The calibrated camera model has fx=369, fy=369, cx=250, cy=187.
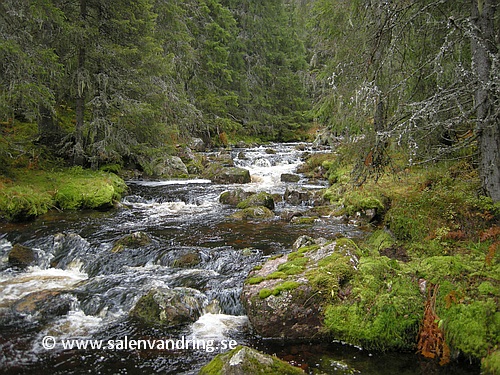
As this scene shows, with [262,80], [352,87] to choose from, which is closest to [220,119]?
[262,80]

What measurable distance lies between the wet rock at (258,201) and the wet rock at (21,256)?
6657mm

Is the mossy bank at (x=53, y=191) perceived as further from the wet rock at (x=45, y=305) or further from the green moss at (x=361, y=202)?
the green moss at (x=361, y=202)

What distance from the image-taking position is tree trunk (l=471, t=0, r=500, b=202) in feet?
17.8

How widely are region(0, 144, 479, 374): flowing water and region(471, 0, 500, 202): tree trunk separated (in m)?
3.22

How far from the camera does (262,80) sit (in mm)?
37906

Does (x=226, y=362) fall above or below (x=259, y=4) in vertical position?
below

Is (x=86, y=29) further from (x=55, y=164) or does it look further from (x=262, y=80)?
(x=262, y=80)

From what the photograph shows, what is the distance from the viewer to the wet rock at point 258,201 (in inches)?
512

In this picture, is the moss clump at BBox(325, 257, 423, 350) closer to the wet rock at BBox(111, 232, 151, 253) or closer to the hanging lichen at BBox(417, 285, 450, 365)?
the hanging lichen at BBox(417, 285, 450, 365)

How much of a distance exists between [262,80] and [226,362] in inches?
1426

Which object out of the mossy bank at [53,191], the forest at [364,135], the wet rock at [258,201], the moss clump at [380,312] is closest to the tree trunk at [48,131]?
the forest at [364,135]

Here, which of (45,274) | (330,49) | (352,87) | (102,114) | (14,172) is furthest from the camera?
(102,114)

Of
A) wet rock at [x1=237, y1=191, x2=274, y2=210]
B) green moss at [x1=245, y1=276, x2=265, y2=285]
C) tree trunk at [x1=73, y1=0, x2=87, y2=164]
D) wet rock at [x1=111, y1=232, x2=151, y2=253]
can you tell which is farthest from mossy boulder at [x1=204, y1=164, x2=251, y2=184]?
green moss at [x1=245, y1=276, x2=265, y2=285]

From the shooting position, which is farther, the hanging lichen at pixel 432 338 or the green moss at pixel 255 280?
the green moss at pixel 255 280
